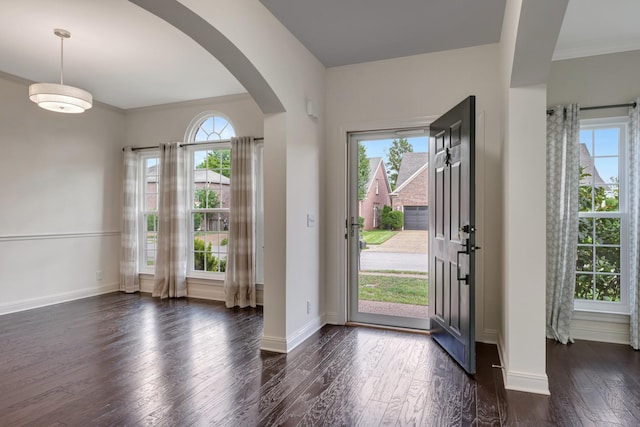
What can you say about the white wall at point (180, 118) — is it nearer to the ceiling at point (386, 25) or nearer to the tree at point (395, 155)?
the ceiling at point (386, 25)

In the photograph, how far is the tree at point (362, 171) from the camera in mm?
3990

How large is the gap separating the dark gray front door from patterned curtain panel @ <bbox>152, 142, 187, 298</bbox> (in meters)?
3.62

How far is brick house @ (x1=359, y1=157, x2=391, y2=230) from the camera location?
154 inches

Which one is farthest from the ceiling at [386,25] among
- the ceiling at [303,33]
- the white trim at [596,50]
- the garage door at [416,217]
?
the garage door at [416,217]

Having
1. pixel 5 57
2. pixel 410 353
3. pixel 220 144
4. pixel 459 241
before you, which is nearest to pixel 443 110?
pixel 459 241

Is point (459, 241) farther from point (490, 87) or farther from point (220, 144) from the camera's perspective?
point (220, 144)

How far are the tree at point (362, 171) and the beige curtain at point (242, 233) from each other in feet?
5.18

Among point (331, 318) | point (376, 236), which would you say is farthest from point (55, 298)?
point (376, 236)

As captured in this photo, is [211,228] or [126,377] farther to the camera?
[211,228]

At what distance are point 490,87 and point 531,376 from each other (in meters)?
2.56

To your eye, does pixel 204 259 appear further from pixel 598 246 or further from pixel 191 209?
pixel 598 246

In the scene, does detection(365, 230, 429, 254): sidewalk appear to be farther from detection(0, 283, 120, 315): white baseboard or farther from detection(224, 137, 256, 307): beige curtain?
detection(0, 283, 120, 315): white baseboard

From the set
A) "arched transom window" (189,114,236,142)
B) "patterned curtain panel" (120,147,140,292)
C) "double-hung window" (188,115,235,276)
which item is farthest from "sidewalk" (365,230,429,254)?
"patterned curtain panel" (120,147,140,292)

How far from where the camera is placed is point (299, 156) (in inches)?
134
